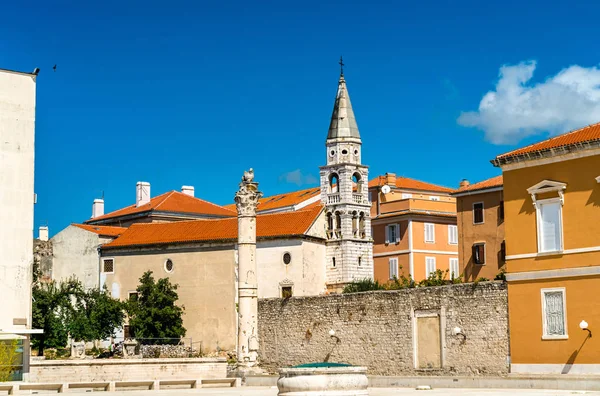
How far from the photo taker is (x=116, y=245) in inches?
2301

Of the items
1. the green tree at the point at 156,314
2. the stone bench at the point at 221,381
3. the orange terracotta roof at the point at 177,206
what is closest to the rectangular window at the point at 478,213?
the green tree at the point at 156,314

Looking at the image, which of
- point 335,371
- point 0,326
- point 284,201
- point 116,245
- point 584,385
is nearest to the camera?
point 335,371

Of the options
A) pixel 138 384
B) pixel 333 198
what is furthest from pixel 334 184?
pixel 138 384

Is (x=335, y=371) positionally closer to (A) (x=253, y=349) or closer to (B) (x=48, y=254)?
(A) (x=253, y=349)

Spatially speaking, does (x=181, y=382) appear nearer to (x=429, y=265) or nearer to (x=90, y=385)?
(x=90, y=385)

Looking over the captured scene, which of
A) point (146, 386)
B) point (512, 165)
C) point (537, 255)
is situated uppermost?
point (512, 165)

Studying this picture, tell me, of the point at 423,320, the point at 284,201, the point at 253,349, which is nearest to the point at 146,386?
the point at 253,349

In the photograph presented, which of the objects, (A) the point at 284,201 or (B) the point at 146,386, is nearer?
(B) the point at 146,386

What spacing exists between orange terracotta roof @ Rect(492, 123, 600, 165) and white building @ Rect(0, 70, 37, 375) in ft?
58.6

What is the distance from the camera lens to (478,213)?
51.6m

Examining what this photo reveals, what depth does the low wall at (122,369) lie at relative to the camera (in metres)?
38.7

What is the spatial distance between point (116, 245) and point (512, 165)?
1222 inches

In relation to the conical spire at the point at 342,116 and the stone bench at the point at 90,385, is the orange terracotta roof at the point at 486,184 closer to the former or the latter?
the conical spire at the point at 342,116

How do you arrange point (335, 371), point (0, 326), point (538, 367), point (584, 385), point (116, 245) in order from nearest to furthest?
point (335, 371)
point (584, 385)
point (538, 367)
point (0, 326)
point (116, 245)
